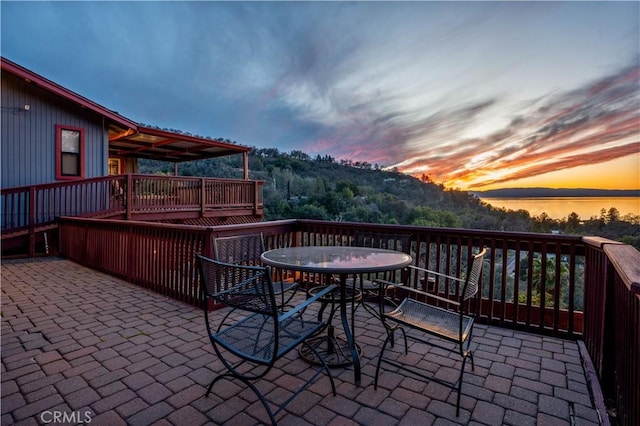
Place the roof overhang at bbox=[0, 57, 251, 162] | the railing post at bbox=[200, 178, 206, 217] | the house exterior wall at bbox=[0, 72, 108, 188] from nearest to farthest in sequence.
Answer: the house exterior wall at bbox=[0, 72, 108, 188] < the roof overhang at bbox=[0, 57, 251, 162] < the railing post at bbox=[200, 178, 206, 217]

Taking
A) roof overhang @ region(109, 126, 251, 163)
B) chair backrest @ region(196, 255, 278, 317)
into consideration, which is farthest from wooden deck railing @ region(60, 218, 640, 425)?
roof overhang @ region(109, 126, 251, 163)

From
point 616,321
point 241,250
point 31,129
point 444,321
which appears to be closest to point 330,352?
point 444,321

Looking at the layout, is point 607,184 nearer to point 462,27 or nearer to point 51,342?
point 462,27

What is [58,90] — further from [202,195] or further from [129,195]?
[202,195]

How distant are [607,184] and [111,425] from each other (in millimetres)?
9272

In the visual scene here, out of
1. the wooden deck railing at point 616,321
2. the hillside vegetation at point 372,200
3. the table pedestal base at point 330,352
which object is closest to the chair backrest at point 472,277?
the wooden deck railing at point 616,321

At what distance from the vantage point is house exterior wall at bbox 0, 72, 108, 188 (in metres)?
7.96

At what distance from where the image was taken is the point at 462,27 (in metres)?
6.19

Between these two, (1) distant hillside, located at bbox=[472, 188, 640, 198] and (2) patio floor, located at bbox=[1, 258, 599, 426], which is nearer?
(2) patio floor, located at bbox=[1, 258, 599, 426]

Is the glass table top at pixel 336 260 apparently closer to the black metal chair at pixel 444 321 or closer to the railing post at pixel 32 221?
the black metal chair at pixel 444 321

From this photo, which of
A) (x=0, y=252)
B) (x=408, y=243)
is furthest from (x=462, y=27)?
(x=0, y=252)

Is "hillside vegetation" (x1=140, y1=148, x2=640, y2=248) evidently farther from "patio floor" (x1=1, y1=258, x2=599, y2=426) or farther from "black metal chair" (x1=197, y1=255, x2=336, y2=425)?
"black metal chair" (x1=197, y1=255, x2=336, y2=425)
